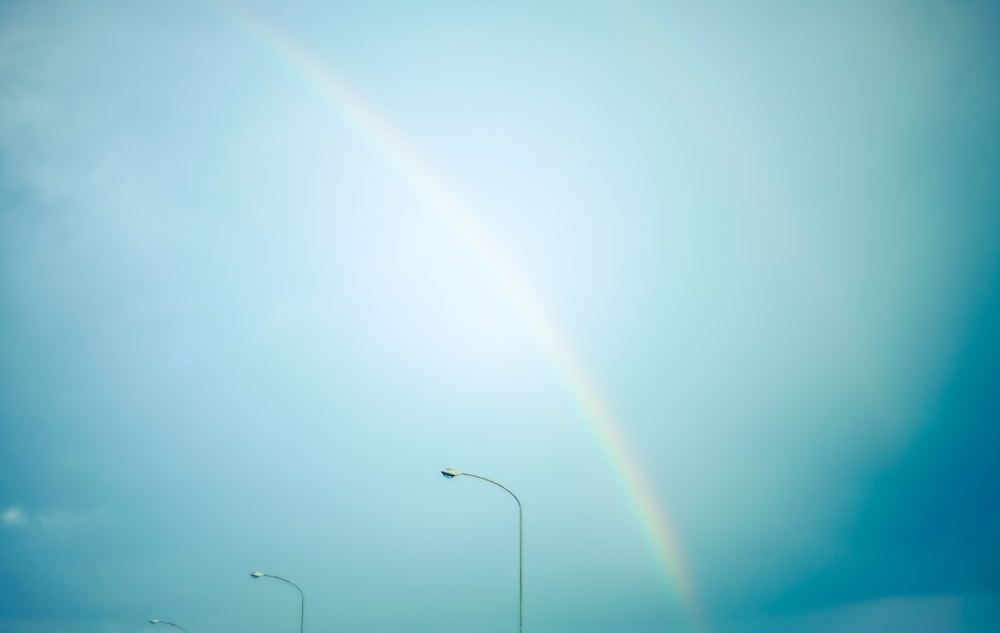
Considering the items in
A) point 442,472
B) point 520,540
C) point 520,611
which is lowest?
point 520,611

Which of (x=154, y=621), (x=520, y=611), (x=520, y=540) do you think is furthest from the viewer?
(x=154, y=621)

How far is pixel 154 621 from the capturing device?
74000 mm

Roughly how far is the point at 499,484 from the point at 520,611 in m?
6.63

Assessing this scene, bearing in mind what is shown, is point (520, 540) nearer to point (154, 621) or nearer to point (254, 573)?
point (254, 573)

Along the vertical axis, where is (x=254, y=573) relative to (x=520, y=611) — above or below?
above

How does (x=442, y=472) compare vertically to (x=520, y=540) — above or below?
above

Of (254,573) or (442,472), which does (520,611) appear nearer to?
(442,472)

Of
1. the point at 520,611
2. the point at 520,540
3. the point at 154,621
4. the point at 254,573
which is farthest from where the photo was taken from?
the point at 154,621

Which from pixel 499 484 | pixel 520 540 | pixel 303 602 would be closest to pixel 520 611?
pixel 520 540

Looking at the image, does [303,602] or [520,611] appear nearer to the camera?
[520,611]

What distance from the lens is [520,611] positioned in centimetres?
3231

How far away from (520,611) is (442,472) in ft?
26.3

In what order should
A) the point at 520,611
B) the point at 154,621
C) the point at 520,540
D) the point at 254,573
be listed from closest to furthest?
1. the point at 520,611
2. the point at 520,540
3. the point at 254,573
4. the point at 154,621

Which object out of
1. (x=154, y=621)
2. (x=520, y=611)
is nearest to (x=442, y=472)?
(x=520, y=611)
